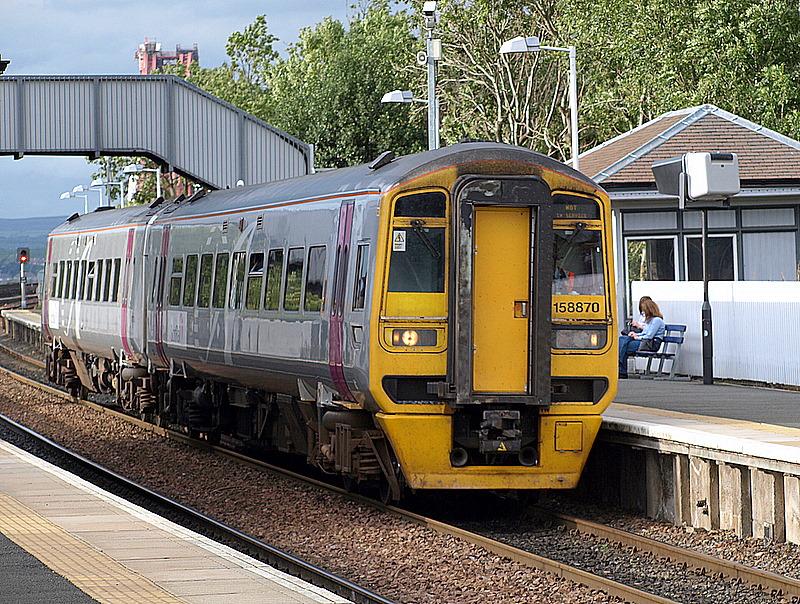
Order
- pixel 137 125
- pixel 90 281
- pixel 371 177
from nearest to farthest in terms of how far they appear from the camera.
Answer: pixel 371 177 → pixel 90 281 → pixel 137 125

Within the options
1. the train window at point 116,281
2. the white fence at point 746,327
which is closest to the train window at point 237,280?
the train window at point 116,281

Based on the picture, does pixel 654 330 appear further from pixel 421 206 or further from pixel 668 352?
pixel 421 206

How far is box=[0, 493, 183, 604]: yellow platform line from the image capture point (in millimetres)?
9734

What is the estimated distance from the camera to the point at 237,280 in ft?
59.6

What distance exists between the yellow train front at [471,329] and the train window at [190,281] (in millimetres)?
6700

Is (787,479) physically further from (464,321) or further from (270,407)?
(270,407)

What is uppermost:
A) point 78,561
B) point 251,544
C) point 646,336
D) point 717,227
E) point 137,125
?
point 137,125

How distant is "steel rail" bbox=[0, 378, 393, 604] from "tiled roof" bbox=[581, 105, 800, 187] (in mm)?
10817

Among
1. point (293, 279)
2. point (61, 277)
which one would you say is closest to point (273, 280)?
point (293, 279)

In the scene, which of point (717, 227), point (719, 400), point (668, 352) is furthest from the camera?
point (717, 227)

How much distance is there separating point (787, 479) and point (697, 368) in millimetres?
11412

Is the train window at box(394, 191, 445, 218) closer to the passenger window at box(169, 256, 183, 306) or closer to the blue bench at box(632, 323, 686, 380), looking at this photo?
the passenger window at box(169, 256, 183, 306)

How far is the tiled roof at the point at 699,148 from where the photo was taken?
27312 millimetres

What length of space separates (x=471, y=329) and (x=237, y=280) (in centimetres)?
515
